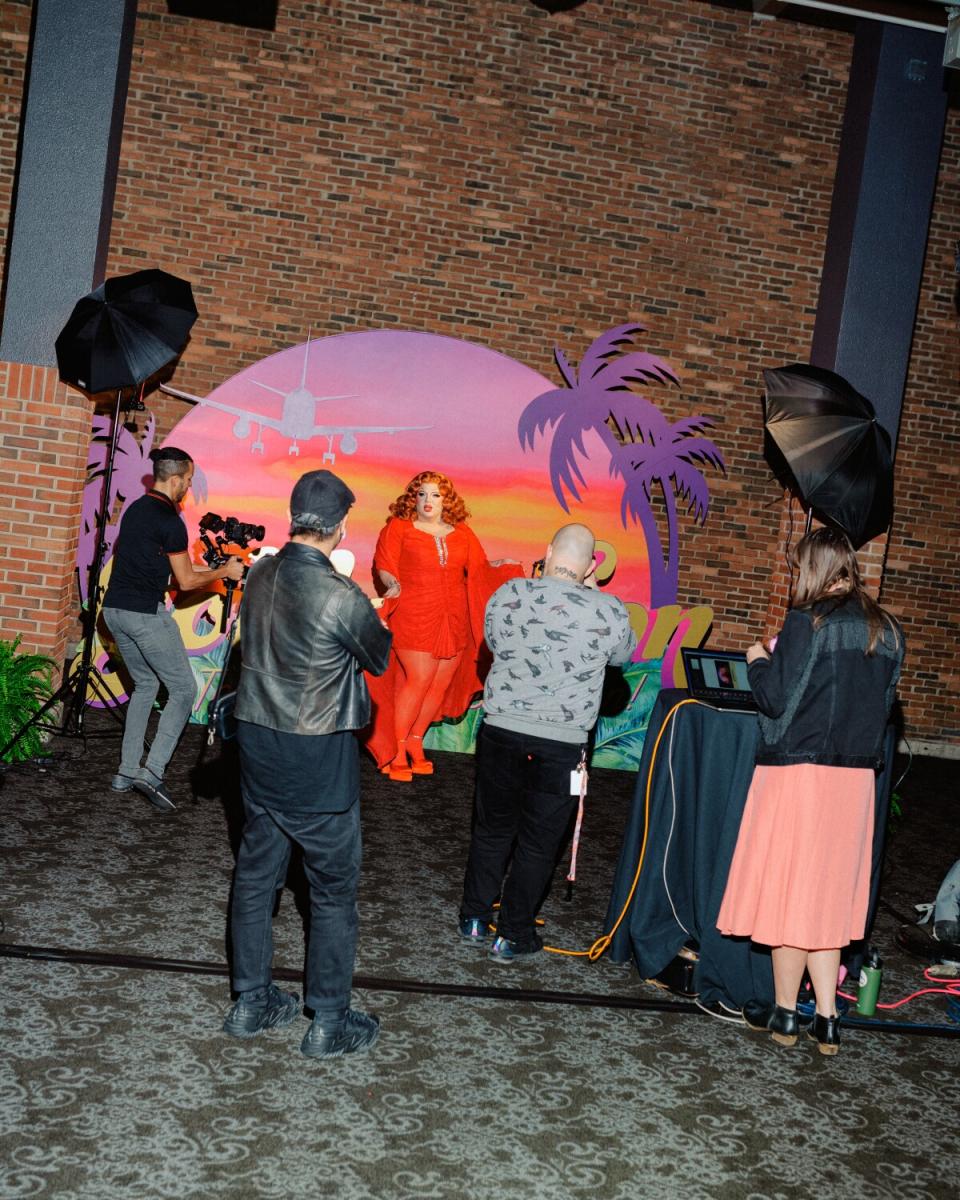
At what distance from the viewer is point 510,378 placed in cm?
807

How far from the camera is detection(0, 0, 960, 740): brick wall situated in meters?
7.96

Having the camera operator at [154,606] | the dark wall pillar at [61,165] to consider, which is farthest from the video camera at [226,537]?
the dark wall pillar at [61,165]

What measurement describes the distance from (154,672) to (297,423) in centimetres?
259

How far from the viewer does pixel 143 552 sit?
18.4ft

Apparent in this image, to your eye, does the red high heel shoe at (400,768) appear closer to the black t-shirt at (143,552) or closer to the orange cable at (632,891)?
the black t-shirt at (143,552)

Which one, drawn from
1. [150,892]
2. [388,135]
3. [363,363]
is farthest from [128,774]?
[388,135]

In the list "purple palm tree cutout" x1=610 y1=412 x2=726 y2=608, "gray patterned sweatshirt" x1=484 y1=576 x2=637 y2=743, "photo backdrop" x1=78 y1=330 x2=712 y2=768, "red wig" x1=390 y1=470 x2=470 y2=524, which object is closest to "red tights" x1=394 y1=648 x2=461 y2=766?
"photo backdrop" x1=78 y1=330 x2=712 y2=768

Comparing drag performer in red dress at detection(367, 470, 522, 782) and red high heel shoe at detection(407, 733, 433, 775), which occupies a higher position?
drag performer in red dress at detection(367, 470, 522, 782)

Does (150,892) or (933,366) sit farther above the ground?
(933,366)

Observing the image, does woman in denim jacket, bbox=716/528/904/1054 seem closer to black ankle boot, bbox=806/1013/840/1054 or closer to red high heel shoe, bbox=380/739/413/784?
black ankle boot, bbox=806/1013/840/1054

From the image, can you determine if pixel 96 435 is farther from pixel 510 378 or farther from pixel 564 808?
pixel 564 808

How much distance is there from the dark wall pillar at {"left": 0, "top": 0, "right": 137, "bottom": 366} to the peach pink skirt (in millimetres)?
4861

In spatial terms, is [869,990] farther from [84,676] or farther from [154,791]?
[84,676]

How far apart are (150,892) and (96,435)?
392 centimetres
